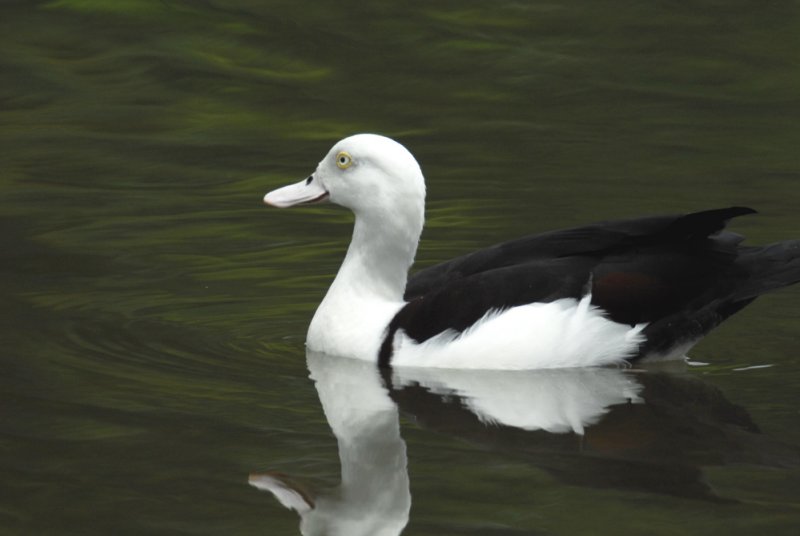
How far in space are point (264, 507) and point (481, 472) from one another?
3.31 ft

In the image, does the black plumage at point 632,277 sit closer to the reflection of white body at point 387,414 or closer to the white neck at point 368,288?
the white neck at point 368,288

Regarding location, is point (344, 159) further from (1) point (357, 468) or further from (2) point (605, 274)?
(1) point (357, 468)

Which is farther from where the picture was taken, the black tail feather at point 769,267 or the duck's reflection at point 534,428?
the black tail feather at point 769,267

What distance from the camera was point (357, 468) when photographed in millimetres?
8188

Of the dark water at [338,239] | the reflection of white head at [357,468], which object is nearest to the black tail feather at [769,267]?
the dark water at [338,239]

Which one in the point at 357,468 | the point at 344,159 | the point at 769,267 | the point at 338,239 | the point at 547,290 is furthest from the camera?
the point at 338,239

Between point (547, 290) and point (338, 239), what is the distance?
3.35m

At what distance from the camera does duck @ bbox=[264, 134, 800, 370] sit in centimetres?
948

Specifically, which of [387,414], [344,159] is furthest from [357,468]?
[344,159]

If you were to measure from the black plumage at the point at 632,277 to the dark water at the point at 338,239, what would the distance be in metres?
0.30

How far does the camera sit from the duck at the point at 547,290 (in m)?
9.48

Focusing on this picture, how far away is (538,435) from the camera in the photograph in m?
8.52

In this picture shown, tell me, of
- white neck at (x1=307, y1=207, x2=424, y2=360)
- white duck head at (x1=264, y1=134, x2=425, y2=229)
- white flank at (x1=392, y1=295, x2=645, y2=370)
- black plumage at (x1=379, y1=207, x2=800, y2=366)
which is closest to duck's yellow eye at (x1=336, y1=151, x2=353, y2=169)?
white duck head at (x1=264, y1=134, x2=425, y2=229)

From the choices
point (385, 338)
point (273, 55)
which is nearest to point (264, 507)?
point (385, 338)
